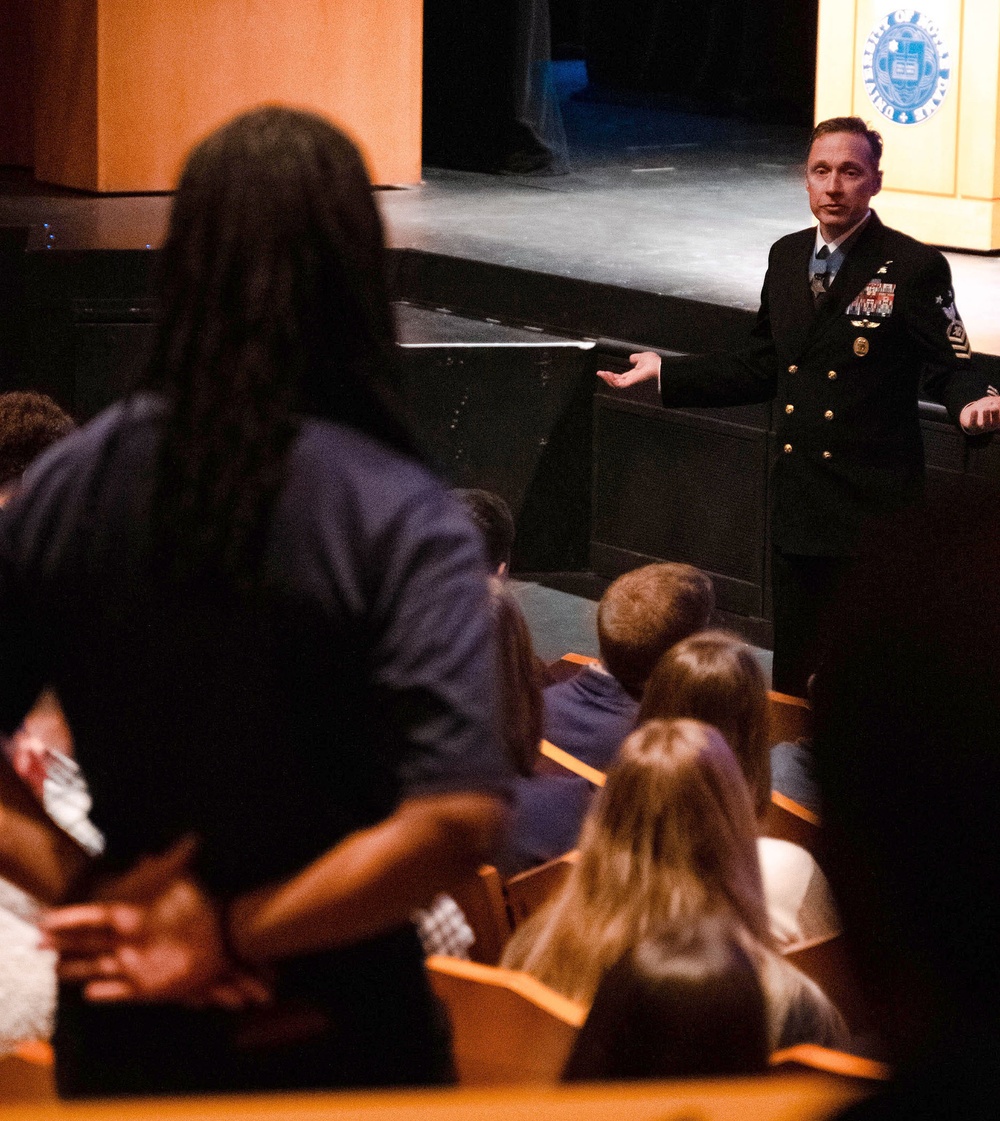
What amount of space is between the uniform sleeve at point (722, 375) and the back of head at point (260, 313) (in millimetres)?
2473

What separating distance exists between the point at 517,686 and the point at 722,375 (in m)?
1.25

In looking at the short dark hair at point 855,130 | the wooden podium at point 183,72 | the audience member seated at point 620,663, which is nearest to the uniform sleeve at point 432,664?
the audience member seated at point 620,663

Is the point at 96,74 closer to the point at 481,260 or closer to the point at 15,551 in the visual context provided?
the point at 481,260

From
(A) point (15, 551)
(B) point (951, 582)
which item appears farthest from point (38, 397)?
(B) point (951, 582)

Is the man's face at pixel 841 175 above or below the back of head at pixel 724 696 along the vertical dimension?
above

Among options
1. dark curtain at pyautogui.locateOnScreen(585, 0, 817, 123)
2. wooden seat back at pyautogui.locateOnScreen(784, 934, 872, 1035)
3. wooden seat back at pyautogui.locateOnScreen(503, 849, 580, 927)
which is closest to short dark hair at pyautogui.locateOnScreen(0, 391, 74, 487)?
wooden seat back at pyautogui.locateOnScreen(503, 849, 580, 927)

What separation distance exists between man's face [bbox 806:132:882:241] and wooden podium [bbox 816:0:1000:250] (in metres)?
2.85

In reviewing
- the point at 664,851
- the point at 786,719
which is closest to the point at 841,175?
the point at 786,719

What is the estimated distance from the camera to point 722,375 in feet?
11.7

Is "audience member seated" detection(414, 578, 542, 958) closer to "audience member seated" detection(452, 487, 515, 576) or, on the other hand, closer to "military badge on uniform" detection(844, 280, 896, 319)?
"audience member seated" detection(452, 487, 515, 576)

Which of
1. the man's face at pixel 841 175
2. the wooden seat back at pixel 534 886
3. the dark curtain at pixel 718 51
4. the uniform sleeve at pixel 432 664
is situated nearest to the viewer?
the uniform sleeve at pixel 432 664

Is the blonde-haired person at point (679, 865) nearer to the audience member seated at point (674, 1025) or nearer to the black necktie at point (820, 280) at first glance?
the audience member seated at point (674, 1025)

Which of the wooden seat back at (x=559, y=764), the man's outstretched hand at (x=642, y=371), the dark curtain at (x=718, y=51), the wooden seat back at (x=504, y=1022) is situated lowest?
the wooden seat back at (x=559, y=764)

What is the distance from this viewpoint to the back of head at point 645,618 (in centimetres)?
284
